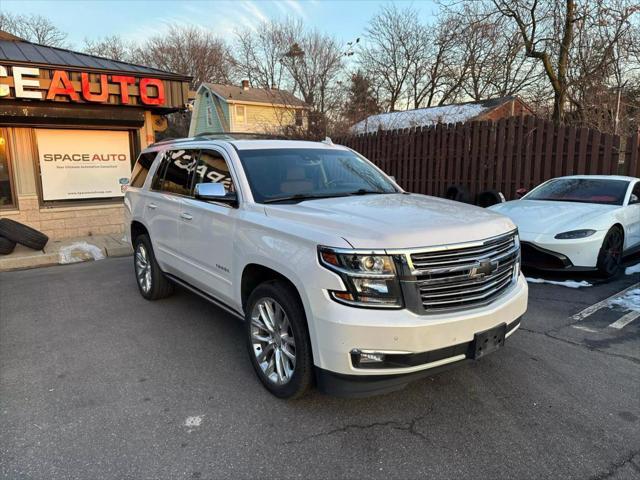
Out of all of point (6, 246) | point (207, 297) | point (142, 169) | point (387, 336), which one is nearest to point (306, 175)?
point (207, 297)

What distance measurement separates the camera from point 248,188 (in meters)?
3.71

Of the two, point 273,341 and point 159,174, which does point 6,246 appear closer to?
point 159,174

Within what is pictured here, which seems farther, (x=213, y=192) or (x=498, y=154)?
(x=498, y=154)

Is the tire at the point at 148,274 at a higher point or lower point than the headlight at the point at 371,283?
lower

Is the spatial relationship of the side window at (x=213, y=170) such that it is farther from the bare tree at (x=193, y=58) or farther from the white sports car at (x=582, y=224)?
the bare tree at (x=193, y=58)

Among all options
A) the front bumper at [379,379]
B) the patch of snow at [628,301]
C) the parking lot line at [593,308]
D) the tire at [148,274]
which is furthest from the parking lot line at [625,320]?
the tire at [148,274]

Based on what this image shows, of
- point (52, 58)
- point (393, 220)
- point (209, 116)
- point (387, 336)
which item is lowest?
point (387, 336)

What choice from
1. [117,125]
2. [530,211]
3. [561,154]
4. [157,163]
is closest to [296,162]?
[157,163]

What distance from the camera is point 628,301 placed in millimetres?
5500

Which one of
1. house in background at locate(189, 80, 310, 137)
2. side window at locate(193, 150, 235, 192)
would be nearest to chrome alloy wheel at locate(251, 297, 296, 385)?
side window at locate(193, 150, 235, 192)

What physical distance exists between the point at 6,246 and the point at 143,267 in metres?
4.33

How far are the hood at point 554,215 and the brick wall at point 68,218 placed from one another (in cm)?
868

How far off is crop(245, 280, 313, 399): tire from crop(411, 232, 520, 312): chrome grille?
802 mm

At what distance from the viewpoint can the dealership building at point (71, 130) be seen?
916 cm
